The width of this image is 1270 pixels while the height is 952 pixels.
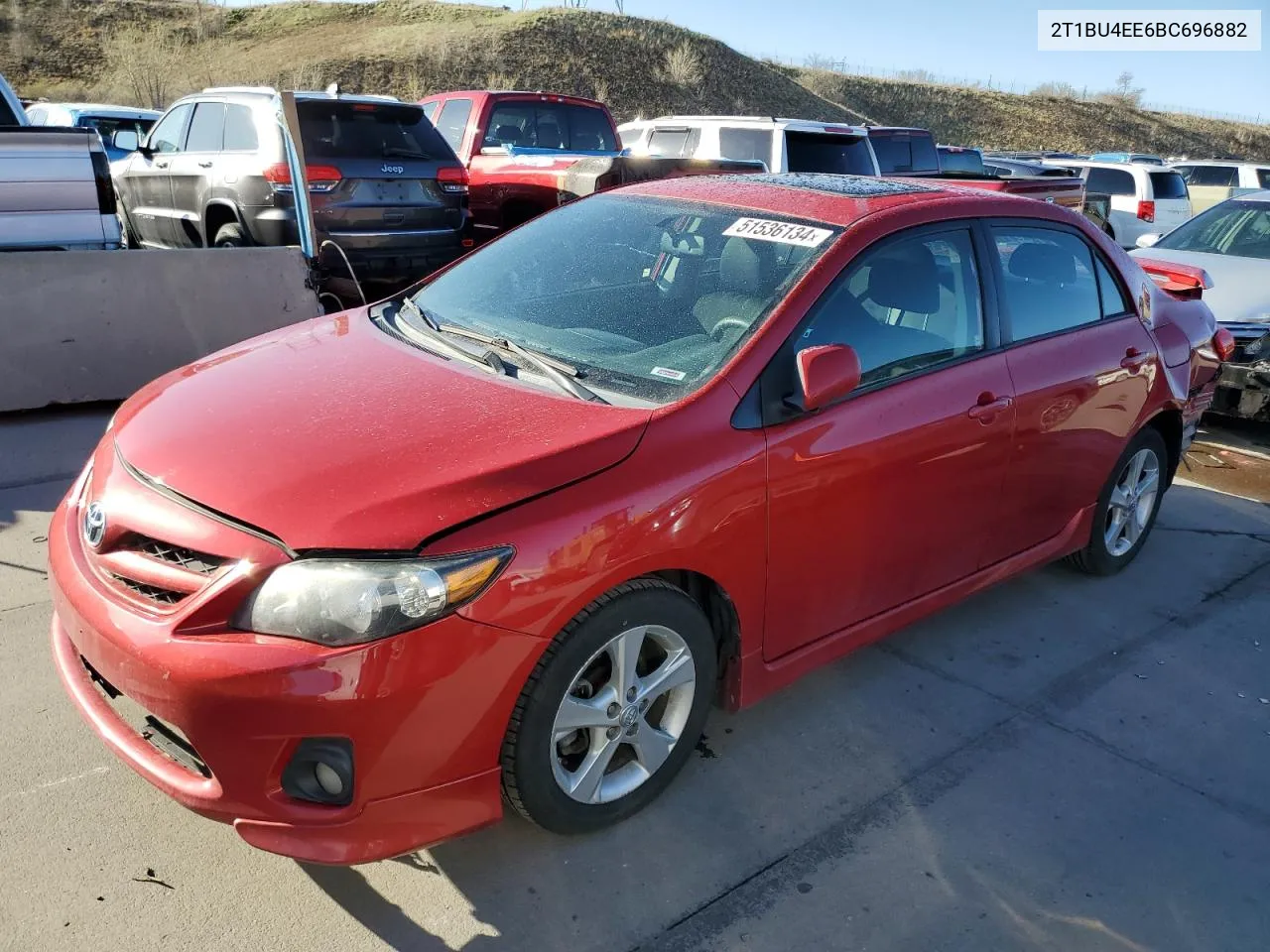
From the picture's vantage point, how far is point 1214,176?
68.4ft

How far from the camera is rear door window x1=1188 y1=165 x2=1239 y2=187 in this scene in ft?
67.2

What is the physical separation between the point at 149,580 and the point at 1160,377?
163 inches

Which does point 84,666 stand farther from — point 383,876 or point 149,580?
point 383,876

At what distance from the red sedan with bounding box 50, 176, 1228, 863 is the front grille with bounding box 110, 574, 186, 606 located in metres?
0.02

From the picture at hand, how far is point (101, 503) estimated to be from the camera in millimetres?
2643

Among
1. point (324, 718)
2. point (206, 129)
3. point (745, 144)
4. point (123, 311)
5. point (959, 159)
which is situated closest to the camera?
point (324, 718)

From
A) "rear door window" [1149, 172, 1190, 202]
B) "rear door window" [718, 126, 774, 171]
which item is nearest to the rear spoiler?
"rear door window" [718, 126, 774, 171]

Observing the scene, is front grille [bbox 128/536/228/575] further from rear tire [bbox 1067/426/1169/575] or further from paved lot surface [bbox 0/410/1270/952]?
rear tire [bbox 1067/426/1169/575]

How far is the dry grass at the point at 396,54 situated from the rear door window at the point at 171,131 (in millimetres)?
26447

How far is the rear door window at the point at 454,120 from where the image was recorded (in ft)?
33.4

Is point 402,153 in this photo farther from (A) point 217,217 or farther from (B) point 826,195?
(B) point 826,195

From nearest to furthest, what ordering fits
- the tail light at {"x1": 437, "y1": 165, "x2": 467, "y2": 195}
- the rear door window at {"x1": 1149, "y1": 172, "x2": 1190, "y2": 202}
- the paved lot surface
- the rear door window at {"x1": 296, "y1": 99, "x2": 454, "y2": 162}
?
1. the paved lot surface
2. the rear door window at {"x1": 296, "y1": 99, "x2": 454, "y2": 162}
3. the tail light at {"x1": 437, "y1": 165, "x2": 467, "y2": 195}
4. the rear door window at {"x1": 1149, "y1": 172, "x2": 1190, "y2": 202}

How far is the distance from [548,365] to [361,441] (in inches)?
26.5

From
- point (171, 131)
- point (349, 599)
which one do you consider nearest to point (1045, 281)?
point (349, 599)
